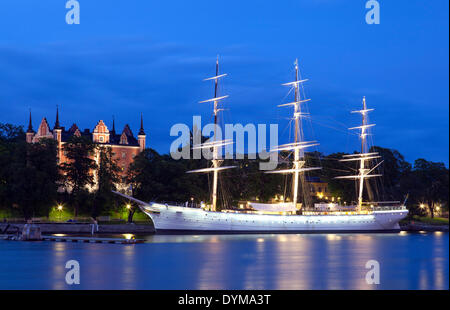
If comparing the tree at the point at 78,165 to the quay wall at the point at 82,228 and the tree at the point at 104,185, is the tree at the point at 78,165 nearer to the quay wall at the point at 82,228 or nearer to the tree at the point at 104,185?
the tree at the point at 104,185

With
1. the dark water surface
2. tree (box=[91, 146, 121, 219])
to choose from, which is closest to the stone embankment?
the dark water surface

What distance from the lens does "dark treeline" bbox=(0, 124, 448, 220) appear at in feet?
272

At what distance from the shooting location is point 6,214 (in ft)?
279

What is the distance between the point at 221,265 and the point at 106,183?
4555 centimetres

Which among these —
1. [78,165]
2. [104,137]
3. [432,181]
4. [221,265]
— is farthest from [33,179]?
[432,181]

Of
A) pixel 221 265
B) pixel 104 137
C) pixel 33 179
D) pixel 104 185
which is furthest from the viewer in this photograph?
pixel 104 137

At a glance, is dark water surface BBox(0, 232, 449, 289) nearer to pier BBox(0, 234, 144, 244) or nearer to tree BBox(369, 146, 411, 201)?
pier BBox(0, 234, 144, 244)

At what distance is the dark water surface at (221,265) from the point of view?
40188mm

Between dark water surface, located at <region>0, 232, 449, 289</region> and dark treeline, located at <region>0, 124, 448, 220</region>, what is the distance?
64.1 feet

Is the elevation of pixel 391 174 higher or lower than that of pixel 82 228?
higher

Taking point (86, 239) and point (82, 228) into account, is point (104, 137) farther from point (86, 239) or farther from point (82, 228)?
point (86, 239)

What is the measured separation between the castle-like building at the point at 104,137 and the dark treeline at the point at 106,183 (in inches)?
544

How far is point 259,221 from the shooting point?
84.0 meters

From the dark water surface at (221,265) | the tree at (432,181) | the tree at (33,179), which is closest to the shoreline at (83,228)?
the tree at (33,179)
